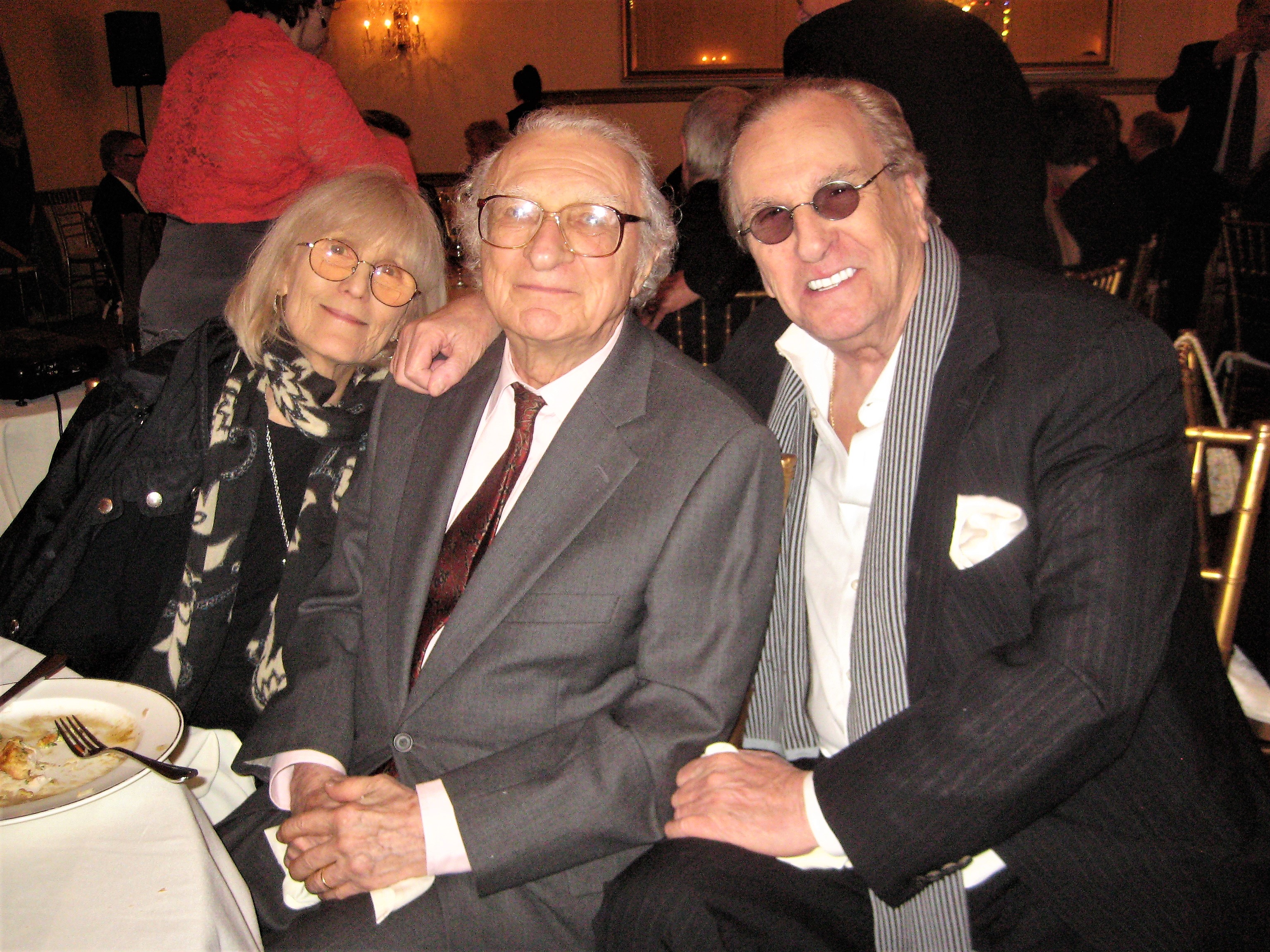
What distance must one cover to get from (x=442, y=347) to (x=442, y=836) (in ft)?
2.99

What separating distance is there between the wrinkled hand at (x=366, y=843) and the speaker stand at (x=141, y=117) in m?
10.5

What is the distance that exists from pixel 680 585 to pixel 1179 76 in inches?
274

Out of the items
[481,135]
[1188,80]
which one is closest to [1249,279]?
[1188,80]

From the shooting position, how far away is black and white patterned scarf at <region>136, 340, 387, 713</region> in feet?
6.16

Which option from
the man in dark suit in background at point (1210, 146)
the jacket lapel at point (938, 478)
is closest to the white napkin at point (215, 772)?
the jacket lapel at point (938, 478)

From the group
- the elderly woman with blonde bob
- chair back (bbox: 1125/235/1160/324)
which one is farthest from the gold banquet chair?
chair back (bbox: 1125/235/1160/324)

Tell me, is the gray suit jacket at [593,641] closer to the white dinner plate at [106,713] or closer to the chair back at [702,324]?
the white dinner plate at [106,713]

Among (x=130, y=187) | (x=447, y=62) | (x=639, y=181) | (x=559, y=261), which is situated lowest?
(x=130, y=187)

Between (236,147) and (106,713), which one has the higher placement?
(236,147)

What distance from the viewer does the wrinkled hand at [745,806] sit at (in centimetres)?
133

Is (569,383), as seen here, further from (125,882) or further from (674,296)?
(674,296)

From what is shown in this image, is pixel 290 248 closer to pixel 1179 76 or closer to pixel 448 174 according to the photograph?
pixel 1179 76

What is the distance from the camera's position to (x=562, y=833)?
4.44 ft

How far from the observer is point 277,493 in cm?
203
